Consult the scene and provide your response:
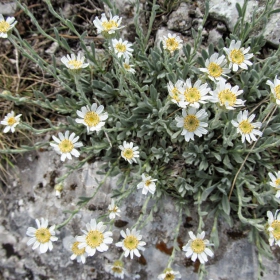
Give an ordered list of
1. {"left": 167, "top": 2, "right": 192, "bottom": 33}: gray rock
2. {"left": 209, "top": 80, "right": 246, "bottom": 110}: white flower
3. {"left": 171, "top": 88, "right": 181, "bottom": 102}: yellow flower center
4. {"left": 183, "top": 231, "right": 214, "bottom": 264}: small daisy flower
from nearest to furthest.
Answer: {"left": 209, "top": 80, "right": 246, "bottom": 110}: white flower < {"left": 171, "top": 88, "right": 181, "bottom": 102}: yellow flower center < {"left": 183, "top": 231, "right": 214, "bottom": 264}: small daisy flower < {"left": 167, "top": 2, "right": 192, "bottom": 33}: gray rock

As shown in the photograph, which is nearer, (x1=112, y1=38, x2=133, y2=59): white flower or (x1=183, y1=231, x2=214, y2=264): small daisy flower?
(x1=183, y1=231, x2=214, y2=264): small daisy flower

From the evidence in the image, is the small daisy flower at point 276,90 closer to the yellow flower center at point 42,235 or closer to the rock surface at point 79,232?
the rock surface at point 79,232

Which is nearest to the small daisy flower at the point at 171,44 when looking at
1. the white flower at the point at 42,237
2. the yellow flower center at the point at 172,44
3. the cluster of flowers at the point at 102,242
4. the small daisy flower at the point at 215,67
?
the yellow flower center at the point at 172,44

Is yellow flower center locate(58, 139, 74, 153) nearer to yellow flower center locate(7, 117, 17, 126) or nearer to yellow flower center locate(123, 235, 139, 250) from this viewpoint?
yellow flower center locate(7, 117, 17, 126)

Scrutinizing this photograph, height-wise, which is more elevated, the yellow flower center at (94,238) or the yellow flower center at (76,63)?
the yellow flower center at (76,63)

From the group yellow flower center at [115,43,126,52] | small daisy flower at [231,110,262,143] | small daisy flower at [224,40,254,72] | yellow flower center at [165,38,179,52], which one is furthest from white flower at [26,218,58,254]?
small daisy flower at [224,40,254,72]

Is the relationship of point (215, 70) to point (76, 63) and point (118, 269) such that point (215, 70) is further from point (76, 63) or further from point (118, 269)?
point (118, 269)

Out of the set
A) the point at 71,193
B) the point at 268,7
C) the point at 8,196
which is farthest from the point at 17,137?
the point at 268,7
